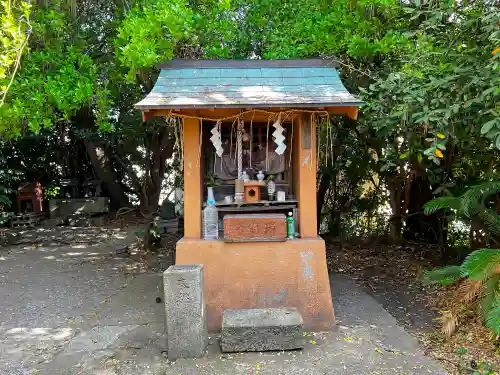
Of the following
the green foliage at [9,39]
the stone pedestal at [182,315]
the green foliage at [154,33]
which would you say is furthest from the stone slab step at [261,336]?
the green foliage at [154,33]

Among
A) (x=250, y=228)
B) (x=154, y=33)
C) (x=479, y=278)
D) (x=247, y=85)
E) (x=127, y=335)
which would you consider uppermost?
(x=154, y=33)

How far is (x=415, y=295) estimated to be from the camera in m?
6.99

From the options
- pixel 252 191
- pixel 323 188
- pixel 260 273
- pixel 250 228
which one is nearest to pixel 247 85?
pixel 252 191

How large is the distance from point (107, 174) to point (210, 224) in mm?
10447

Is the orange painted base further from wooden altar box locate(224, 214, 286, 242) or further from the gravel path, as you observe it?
the gravel path

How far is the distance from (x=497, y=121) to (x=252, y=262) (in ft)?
10.3

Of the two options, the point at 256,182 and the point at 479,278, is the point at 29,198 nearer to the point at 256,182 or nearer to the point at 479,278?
the point at 256,182

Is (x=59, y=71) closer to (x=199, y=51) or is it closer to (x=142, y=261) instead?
(x=199, y=51)

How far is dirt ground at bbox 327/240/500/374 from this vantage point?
470 centimetres

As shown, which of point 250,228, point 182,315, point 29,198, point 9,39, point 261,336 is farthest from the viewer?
point 29,198

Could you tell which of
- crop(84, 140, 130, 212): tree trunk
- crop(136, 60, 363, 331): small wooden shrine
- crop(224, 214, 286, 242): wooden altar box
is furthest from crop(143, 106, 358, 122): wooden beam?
crop(84, 140, 130, 212): tree trunk

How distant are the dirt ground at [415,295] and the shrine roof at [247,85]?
3.10 meters

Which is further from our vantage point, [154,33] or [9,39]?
[154,33]

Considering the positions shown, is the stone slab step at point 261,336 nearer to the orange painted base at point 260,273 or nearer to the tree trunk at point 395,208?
the orange painted base at point 260,273
